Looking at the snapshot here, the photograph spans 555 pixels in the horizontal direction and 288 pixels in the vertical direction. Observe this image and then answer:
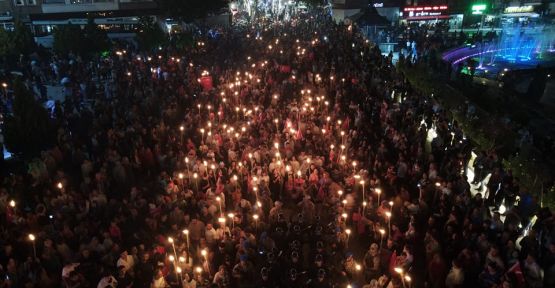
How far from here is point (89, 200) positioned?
10.2 metres

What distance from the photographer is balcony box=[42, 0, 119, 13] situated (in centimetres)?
3853

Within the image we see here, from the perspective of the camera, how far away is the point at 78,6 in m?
38.5

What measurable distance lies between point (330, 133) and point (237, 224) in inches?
201

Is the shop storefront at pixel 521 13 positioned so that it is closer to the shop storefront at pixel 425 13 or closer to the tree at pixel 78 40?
the shop storefront at pixel 425 13

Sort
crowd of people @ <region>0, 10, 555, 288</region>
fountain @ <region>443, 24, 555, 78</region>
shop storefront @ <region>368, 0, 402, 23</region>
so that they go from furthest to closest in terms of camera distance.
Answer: shop storefront @ <region>368, 0, 402, 23</region> < fountain @ <region>443, 24, 555, 78</region> < crowd of people @ <region>0, 10, 555, 288</region>

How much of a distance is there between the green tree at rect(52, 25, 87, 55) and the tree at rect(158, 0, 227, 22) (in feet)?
36.8

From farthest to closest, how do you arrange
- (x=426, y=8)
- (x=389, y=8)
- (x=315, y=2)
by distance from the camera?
(x=315, y=2)
(x=389, y=8)
(x=426, y=8)

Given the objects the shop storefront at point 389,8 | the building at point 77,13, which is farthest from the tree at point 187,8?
the shop storefront at point 389,8

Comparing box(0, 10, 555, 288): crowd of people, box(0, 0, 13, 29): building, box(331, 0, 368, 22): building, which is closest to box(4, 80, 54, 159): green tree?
box(0, 10, 555, 288): crowd of people

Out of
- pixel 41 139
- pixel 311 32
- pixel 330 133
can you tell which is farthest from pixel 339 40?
pixel 41 139

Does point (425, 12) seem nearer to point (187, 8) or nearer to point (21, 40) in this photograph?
point (187, 8)

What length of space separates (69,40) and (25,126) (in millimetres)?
14794

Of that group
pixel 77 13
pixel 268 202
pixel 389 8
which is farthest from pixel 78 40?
pixel 389 8

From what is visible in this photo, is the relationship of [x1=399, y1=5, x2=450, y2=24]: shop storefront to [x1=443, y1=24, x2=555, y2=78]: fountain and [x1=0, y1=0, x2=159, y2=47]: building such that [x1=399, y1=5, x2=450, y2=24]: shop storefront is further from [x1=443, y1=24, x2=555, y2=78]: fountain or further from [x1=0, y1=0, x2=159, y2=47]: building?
[x1=0, y1=0, x2=159, y2=47]: building
